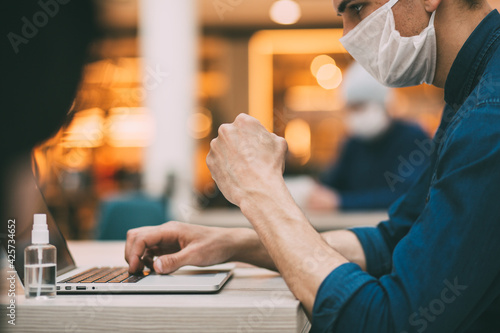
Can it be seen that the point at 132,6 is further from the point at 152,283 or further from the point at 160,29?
the point at 152,283

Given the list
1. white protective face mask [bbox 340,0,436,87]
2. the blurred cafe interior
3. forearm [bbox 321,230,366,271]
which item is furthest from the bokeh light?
forearm [bbox 321,230,366,271]

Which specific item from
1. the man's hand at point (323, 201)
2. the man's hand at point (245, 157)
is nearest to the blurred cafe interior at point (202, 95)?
the man's hand at point (323, 201)

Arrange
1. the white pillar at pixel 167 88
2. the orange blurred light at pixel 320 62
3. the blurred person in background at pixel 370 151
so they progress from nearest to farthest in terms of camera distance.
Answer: the blurred person in background at pixel 370 151, the white pillar at pixel 167 88, the orange blurred light at pixel 320 62

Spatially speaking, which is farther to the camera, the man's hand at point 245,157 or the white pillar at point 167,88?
the white pillar at point 167,88

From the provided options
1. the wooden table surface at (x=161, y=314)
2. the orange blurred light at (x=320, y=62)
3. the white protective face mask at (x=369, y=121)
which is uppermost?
the orange blurred light at (x=320, y=62)

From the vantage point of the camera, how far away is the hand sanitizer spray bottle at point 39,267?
831 mm

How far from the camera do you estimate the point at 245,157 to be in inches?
35.9

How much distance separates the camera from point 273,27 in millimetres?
6734

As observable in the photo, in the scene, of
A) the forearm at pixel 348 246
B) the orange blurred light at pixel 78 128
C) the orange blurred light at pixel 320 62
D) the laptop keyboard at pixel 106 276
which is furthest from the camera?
the orange blurred light at pixel 320 62

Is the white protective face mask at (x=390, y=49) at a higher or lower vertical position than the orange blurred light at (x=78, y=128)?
higher

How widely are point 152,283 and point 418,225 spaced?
1.45 feet

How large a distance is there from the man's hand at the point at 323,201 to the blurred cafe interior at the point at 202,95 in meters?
1.69

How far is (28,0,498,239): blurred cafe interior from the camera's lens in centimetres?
482

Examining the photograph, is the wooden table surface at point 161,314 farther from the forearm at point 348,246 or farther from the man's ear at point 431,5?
the man's ear at point 431,5
